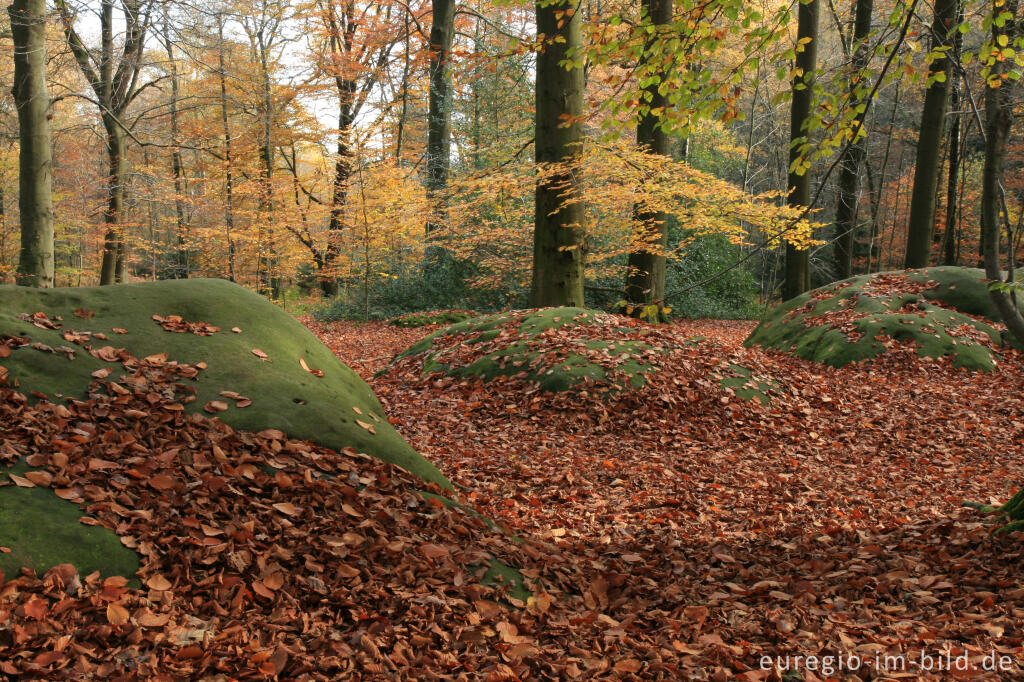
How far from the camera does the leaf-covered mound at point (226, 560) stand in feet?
6.75

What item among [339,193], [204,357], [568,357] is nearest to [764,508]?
[568,357]

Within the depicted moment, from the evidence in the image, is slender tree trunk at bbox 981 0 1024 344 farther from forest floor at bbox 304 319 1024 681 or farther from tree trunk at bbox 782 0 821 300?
tree trunk at bbox 782 0 821 300

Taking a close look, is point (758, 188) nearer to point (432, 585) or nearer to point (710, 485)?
point (710, 485)

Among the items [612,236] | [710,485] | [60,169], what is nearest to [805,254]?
[612,236]

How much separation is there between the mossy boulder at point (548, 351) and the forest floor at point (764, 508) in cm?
30

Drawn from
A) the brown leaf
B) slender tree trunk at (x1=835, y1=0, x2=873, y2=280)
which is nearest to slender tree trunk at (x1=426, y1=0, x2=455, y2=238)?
slender tree trunk at (x1=835, y1=0, x2=873, y2=280)

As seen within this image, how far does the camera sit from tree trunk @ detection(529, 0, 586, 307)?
28.2 ft

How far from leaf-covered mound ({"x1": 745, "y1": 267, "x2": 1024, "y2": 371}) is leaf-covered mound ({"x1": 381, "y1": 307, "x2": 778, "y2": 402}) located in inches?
93.5

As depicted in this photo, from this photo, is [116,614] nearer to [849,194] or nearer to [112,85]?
[849,194]

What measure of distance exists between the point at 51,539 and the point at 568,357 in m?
5.40

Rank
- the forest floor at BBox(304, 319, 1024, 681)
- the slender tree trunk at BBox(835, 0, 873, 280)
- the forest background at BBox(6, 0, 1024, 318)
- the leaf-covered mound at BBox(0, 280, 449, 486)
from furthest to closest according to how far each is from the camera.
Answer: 1. the slender tree trunk at BBox(835, 0, 873, 280)
2. the forest background at BBox(6, 0, 1024, 318)
3. the leaf-covered mound at BBox(0, 280, 449, 486)
4. the forest floor at BBox(304, 319, 1024, 681)

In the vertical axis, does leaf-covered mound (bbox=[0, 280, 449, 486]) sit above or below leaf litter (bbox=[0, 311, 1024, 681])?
above

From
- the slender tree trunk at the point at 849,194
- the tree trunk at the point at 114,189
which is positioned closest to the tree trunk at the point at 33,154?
the tree trunk at the point at 114,189

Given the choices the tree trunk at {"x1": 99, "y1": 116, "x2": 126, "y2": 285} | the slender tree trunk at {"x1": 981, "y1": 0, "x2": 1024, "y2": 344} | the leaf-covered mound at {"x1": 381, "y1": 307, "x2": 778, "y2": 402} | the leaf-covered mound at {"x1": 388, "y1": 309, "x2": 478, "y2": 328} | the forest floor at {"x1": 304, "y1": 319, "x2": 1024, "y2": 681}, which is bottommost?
the forest floor at {"x1": 304, "y1": 319, "x2": 1024, "y2": 681}
